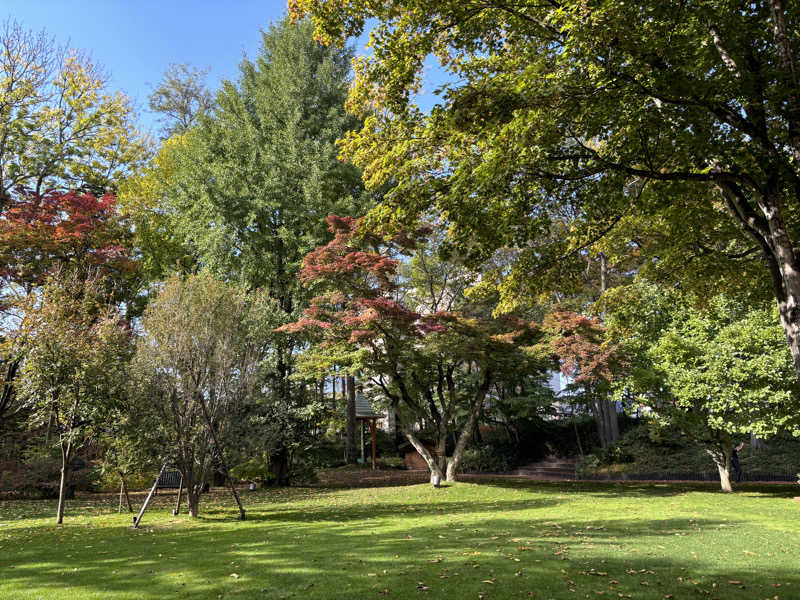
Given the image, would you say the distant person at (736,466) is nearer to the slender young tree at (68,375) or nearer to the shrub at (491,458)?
the shrub at (491,458)

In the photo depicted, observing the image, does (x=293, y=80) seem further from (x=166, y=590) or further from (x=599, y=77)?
(x=166, y=590)

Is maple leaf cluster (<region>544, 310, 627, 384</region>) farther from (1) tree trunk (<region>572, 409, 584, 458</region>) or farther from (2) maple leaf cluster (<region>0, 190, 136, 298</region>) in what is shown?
(2) maple leaf cluster (<region>0, 190, 136, 298</region>)

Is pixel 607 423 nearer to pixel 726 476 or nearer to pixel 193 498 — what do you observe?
pixel 726 476

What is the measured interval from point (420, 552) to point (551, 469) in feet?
66.0

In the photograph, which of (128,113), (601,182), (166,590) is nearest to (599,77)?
(601,182)

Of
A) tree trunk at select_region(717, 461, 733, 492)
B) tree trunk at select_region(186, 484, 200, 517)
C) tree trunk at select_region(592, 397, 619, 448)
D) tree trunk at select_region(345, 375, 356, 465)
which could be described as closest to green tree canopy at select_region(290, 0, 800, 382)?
tree trunk at select_region(186, 484, 200, 517)

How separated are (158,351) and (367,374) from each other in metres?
8.04

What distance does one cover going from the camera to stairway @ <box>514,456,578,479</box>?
930 inches

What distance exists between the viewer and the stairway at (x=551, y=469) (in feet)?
77.5

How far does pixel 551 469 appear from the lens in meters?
24.9

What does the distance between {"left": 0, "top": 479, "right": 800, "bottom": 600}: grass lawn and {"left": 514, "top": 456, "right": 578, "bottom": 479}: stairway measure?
36.2ft

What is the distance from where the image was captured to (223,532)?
9133 millimetres

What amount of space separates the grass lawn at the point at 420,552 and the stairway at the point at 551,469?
434 inches

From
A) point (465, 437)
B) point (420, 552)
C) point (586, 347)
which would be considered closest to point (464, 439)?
point (465, 437)
